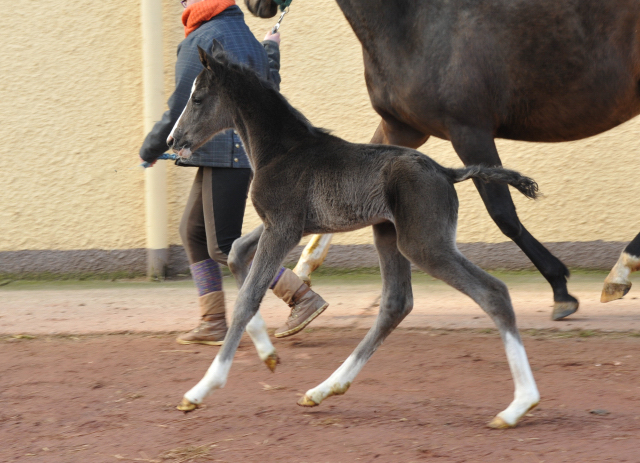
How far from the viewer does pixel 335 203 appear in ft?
10.0

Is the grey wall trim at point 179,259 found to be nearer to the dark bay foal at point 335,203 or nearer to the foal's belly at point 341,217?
the dark bay foal at point 335,203

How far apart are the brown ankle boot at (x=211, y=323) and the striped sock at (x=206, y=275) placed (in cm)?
3

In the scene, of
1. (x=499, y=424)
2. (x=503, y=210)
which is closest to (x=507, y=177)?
(x=499, y=424)

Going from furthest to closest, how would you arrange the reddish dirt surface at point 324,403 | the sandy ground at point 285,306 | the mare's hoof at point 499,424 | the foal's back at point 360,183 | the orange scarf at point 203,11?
the sandy ground at point 285,306 < the orange scarf at point 203,11 < the foal's back at point 360,183 < the mare's hoof at point 499,424 < the reddish dirt surface at point 324,403

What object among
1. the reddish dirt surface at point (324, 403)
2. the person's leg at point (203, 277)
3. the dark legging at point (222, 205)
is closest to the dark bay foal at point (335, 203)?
the reddish dirt surface at point (324, 403)

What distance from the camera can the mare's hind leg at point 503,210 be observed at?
418 centimetres

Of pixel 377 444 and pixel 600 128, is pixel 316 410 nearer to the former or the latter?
pixel 377 444

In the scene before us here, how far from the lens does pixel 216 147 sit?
155 inches

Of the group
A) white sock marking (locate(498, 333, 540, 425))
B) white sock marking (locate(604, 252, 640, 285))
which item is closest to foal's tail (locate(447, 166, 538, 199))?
white sock marking (locate(498, 333, 540, 425))

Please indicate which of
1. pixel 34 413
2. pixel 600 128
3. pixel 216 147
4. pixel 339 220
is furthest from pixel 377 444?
pixel 600 128

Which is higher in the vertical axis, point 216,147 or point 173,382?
point 216,147

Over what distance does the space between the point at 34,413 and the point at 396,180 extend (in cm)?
188

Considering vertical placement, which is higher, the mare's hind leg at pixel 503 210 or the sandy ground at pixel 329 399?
the mare's hind leg at pixel 503 210

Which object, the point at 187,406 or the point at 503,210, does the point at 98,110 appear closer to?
the point at 503,210
